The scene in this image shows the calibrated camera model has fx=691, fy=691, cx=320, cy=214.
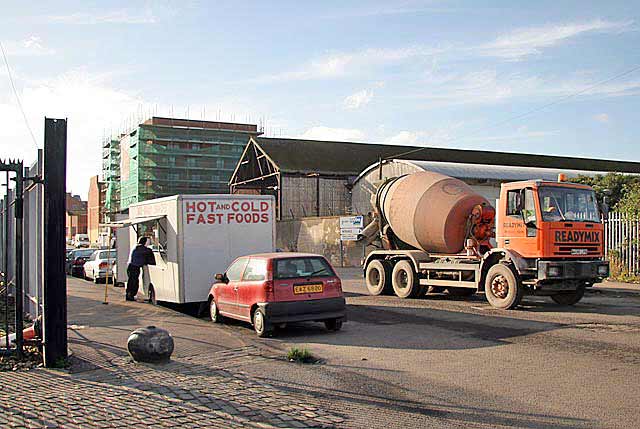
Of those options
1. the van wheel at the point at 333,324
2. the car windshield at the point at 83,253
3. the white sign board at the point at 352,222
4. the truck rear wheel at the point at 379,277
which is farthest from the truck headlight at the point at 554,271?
the car windshield at the point at 83,253

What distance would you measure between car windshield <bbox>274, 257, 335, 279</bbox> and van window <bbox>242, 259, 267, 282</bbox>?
263mm

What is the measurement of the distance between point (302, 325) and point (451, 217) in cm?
614

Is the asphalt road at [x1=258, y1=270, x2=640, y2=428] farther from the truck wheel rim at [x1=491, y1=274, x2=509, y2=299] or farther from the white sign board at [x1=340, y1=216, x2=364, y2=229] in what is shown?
the white sign board at [x1=340, y1=216, x2=364, y2=229]

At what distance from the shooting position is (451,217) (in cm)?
1828

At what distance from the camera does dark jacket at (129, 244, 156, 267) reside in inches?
711

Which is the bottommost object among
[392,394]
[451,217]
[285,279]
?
[392,394]

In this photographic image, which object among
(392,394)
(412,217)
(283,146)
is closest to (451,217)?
(412,217)

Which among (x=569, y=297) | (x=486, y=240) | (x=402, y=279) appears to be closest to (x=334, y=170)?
(x=402, y=279)

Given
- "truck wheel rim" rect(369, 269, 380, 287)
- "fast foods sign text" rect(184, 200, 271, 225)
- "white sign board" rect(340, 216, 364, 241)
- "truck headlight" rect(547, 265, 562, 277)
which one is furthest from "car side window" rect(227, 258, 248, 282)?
"white sign board" rect(340, 216, 364, 241)

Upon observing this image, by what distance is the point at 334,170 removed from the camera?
52.1m

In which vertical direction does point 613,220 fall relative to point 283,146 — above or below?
below

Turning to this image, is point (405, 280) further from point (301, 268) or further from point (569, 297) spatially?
point (301, 268)

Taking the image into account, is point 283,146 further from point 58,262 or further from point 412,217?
point 58,262

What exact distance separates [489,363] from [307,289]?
392 cm
